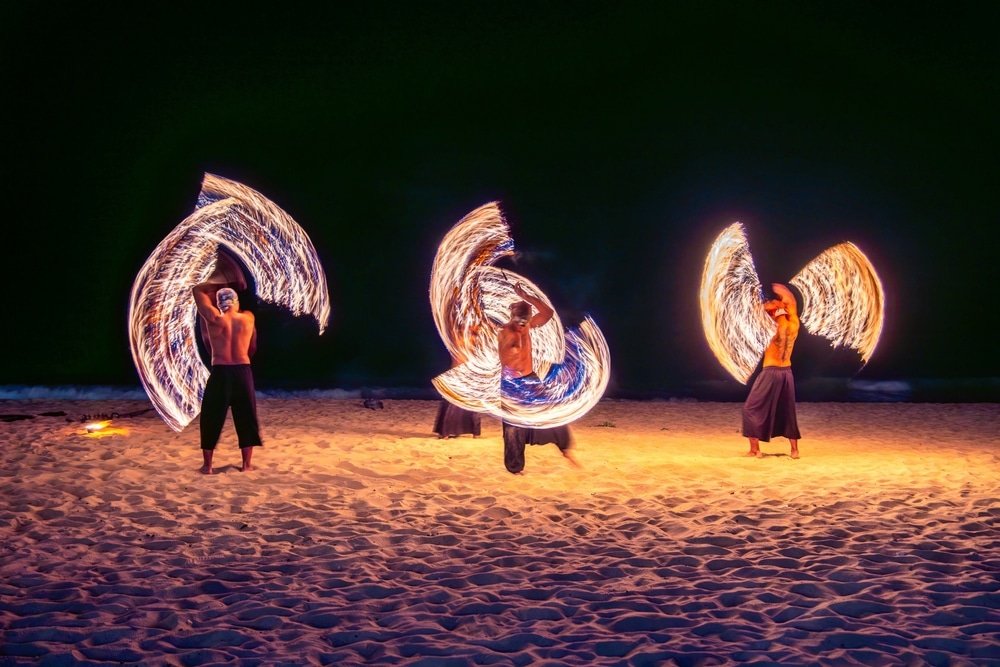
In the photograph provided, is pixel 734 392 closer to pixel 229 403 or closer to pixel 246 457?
pixel 246 457

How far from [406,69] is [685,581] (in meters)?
16.2

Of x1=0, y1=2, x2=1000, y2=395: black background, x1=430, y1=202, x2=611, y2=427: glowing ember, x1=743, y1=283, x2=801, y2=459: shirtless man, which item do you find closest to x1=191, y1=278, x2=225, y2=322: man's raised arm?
x1=430, y1=202, x2=611, y2=427: glowing ember

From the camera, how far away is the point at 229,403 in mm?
8453

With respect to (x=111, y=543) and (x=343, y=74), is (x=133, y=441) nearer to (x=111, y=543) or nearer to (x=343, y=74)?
(x=111, y=543)

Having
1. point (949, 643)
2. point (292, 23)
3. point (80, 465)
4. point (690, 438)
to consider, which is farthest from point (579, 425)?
point (292, 23)

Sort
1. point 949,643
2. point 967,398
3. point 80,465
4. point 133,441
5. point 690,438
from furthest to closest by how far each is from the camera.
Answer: point 967,398 → point 690,438 → point 133,441 → point 80,465 → point 949,643

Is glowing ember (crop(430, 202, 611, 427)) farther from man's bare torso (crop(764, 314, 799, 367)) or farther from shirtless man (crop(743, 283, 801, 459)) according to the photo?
man's bare torso (crop(764, 314, 799, 367))

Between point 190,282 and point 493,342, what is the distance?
10.7ft

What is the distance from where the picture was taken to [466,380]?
11008 millimetres

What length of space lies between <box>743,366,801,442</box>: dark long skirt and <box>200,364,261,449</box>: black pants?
4818 mm

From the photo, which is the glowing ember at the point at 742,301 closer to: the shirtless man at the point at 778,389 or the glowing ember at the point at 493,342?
the shirtless man at the point at 778,389

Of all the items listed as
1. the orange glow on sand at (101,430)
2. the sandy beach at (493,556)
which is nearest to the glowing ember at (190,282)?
the sandy beach at (493,556)

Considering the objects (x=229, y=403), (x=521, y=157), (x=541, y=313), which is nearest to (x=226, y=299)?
(x=229, y=403)

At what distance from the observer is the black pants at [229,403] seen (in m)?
8.30
